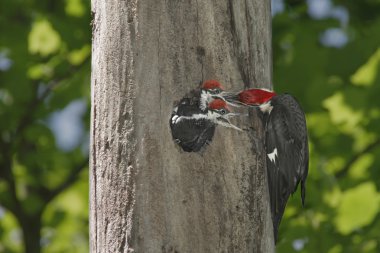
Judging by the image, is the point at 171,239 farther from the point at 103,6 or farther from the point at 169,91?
the point at 103,6

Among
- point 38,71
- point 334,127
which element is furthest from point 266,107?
point 38,71

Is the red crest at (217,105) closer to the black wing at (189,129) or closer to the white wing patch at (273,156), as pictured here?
the black wing at (189,129)

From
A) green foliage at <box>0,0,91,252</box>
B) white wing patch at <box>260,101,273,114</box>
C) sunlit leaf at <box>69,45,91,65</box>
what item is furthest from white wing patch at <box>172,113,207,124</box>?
sunlit leaf at <box>69,45,91,65</box>

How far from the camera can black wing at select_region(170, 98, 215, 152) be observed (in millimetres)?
1873

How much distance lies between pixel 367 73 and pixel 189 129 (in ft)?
8.73

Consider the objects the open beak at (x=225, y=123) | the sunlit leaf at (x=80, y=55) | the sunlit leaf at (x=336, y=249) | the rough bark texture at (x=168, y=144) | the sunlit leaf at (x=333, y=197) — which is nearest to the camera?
the rough bark texture at (x=168, y=144)

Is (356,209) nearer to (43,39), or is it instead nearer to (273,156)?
(273,156)

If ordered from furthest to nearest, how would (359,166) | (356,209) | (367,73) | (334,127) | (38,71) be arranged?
1. (359,166)
2. (38,71)
3. (334,127)
4. (367,73)
5. (356,209)

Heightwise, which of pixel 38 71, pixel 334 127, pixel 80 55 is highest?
pixel 80 55

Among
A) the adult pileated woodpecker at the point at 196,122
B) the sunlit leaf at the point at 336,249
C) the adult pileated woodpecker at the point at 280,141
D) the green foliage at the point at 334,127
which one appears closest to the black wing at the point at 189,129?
the adult pileated woodpecker at the point at 196,122

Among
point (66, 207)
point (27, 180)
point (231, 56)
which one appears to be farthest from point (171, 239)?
point (66, 207)

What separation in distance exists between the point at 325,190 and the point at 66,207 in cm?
363

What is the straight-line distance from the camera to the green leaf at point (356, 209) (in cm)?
378

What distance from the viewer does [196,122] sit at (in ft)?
6.34
